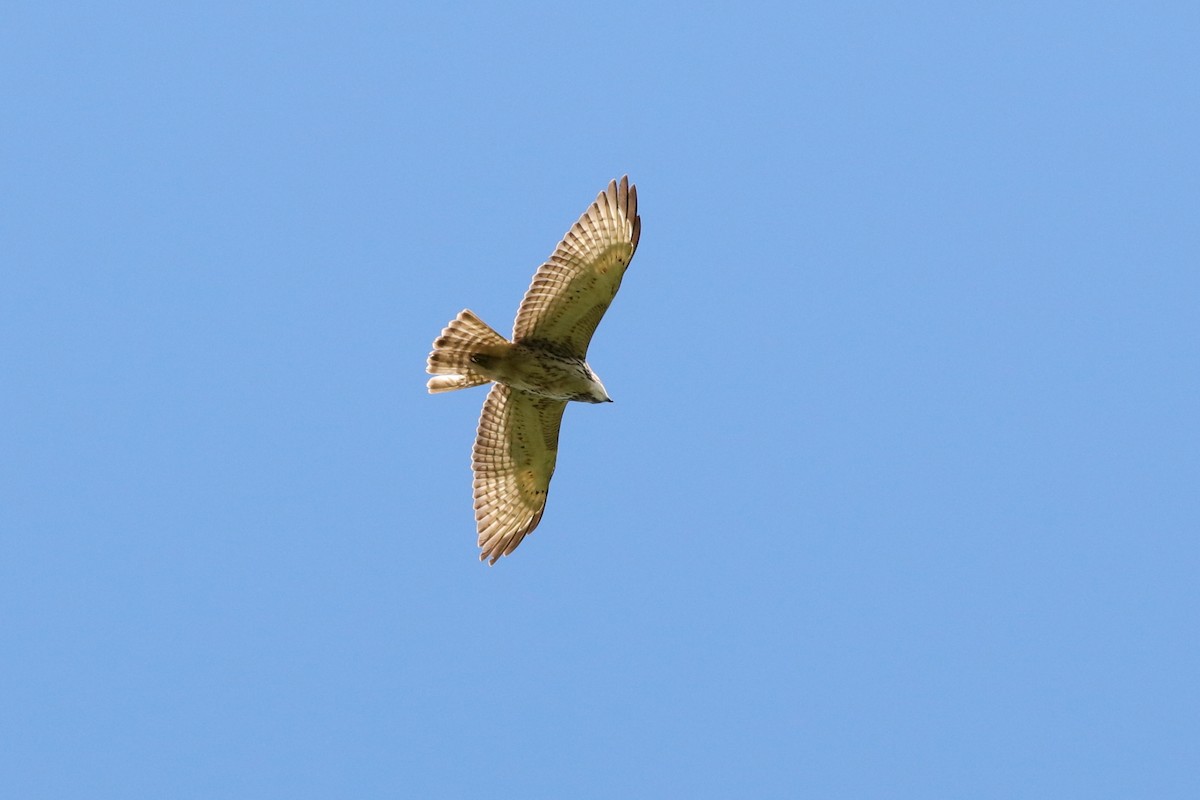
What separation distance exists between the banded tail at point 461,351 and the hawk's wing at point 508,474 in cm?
96

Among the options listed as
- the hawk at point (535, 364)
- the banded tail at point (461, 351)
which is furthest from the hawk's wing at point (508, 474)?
the banded tail at point (461, 351)

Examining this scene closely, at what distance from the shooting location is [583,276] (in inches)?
495

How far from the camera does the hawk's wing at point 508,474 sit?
1423 centimetres

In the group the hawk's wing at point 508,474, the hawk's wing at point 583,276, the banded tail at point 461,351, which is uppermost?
the hawk's wing at point 583,276

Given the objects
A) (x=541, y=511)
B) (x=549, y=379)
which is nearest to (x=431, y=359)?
(x=549, y=379)

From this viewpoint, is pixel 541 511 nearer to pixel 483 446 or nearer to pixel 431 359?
pixel 483 446

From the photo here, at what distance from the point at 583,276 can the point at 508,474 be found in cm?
271

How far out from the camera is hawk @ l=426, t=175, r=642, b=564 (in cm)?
1242

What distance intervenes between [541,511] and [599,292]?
280 centimetres

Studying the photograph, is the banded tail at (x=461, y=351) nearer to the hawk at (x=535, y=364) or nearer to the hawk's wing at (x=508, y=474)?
the hawk at (x=535, y=364)

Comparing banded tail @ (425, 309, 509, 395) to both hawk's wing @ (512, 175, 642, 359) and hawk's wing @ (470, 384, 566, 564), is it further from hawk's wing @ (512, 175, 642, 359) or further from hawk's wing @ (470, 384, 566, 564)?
hawk's wing @ (470, 384, 566, 564)

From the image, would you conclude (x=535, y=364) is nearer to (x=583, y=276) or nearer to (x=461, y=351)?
(x=461, y=351)

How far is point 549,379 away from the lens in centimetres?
1312

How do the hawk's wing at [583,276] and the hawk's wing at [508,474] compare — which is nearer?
the hawk's wing at [583,276]
